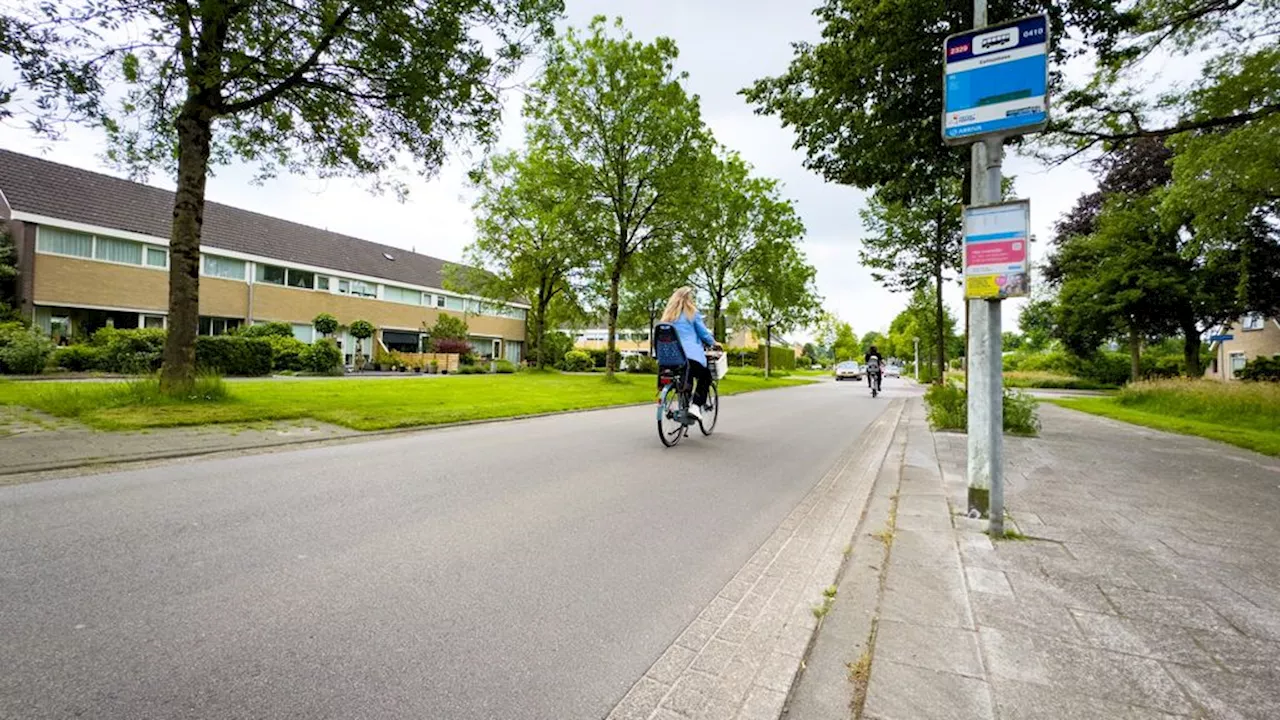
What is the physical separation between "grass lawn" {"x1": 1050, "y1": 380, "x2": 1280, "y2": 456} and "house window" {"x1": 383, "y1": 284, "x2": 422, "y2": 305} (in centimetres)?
3639

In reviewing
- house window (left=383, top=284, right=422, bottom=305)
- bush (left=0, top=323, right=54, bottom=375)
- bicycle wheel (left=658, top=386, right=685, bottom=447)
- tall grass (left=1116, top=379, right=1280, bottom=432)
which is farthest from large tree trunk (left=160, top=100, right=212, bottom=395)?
house window (left=383, top=284, right=422, bottom=305)

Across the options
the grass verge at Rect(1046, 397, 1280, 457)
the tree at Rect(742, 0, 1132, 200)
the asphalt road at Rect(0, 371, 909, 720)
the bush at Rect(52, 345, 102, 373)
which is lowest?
the asphalt road at Rect(0, 371, 909, 720)

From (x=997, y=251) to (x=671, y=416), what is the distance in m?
4.74

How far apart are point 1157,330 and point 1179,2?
78.2ft

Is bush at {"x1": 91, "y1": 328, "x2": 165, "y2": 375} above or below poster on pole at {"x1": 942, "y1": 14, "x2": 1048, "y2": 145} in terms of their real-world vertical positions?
below

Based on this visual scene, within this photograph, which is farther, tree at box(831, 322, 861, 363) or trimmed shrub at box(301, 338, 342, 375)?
tree at box(831, 322, 861, 363)

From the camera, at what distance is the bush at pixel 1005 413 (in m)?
9.45

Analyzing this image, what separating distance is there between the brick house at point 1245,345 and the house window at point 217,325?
5452 cm

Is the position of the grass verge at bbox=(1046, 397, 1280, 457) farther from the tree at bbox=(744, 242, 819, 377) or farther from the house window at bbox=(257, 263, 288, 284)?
the house window at bbox=(257, 263, 288, 284)

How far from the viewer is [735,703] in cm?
199

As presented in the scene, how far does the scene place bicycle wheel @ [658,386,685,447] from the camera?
301 inches

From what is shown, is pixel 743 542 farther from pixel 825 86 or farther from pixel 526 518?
pixel 825 86

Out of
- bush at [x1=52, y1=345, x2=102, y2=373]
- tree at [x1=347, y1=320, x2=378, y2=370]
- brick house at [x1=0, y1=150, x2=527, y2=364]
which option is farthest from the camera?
tree at [x1=347, y1=320, x2=378, y2=370]

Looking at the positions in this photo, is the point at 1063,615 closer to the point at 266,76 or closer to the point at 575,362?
the point at 266,76
